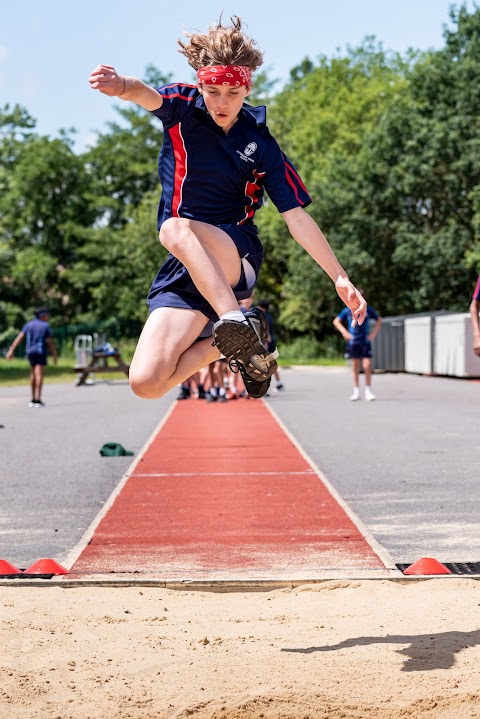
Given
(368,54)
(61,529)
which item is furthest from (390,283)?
(61,529)

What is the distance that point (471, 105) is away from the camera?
5372 cm

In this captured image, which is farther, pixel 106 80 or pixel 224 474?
pixel 224 474

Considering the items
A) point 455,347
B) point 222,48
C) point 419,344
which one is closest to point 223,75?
point 222,48

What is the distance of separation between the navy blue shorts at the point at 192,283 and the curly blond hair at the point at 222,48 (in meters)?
0.82

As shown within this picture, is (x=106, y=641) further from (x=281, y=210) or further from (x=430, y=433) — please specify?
(x=430, y=433)

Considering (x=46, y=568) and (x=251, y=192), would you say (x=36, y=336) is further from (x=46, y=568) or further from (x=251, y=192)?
(x=251, y=192)

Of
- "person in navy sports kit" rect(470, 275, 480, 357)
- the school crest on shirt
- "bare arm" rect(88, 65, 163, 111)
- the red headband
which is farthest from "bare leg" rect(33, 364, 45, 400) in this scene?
"bare arm" rect(88, 65, 163, 111)

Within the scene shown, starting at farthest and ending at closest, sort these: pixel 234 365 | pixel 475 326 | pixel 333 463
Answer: pixel 333 463 < pixel 475 326 < pixel 234 365

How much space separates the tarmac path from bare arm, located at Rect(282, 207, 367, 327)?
7.27 feet

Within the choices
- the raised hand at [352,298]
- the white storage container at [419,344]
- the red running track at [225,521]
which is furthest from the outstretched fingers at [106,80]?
the white storage container at [419,344]

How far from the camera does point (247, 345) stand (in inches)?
225

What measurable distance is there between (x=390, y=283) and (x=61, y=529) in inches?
2064

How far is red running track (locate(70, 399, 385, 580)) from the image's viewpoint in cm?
708

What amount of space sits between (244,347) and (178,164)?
998 millimetres
